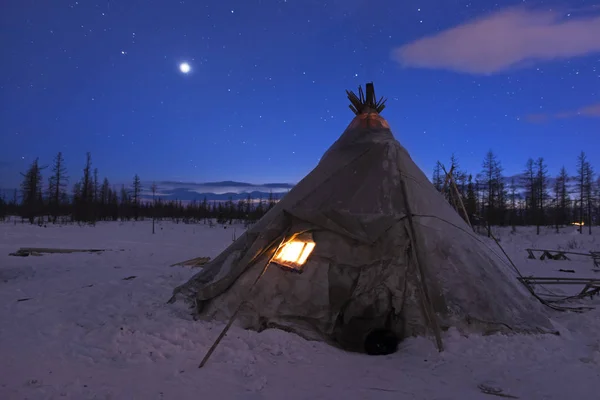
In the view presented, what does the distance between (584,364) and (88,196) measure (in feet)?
182

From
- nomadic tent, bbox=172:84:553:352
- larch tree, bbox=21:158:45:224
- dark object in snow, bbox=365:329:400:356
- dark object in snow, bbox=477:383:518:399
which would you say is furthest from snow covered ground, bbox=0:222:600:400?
larch tree, bbox=21:158:45:224

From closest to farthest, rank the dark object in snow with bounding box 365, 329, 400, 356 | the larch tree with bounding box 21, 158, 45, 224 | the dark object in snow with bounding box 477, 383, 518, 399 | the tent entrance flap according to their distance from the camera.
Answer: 1. the dark object in snow with bounding box 477, 383, 518, 399
2. the dark object in snow with bounding box 365, 329, 400, 356
3. the tent entrance flap
4. the larch tree with bounding box 21, 158, 45, 224

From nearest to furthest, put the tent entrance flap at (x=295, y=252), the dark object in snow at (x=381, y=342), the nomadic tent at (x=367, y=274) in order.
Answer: the dark object in snow at (x=381, y=342)
the nomadic tent at (x=367, y=274)
the tent entrance flap at (x=295, y=252)

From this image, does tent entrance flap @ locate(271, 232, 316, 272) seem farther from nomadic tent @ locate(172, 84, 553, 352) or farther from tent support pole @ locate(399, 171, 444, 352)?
tent support pole @ locate(399, 171, 444, 352)

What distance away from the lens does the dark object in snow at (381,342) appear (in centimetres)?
484

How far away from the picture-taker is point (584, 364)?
164 inches

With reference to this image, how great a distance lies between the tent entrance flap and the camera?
5.49m

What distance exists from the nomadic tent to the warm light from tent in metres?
0.02

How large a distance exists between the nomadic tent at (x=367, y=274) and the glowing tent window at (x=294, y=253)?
2 cm

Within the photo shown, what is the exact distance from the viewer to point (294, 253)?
222 inches

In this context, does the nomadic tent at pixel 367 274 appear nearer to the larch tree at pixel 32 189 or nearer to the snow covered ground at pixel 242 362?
the snow covered ground at pixel 242 362

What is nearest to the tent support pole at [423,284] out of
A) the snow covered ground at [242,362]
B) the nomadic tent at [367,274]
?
the nomadic tent at [367,274]

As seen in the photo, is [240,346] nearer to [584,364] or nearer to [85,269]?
[584,364]

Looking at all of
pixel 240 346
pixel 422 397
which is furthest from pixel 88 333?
pixel 422 397
